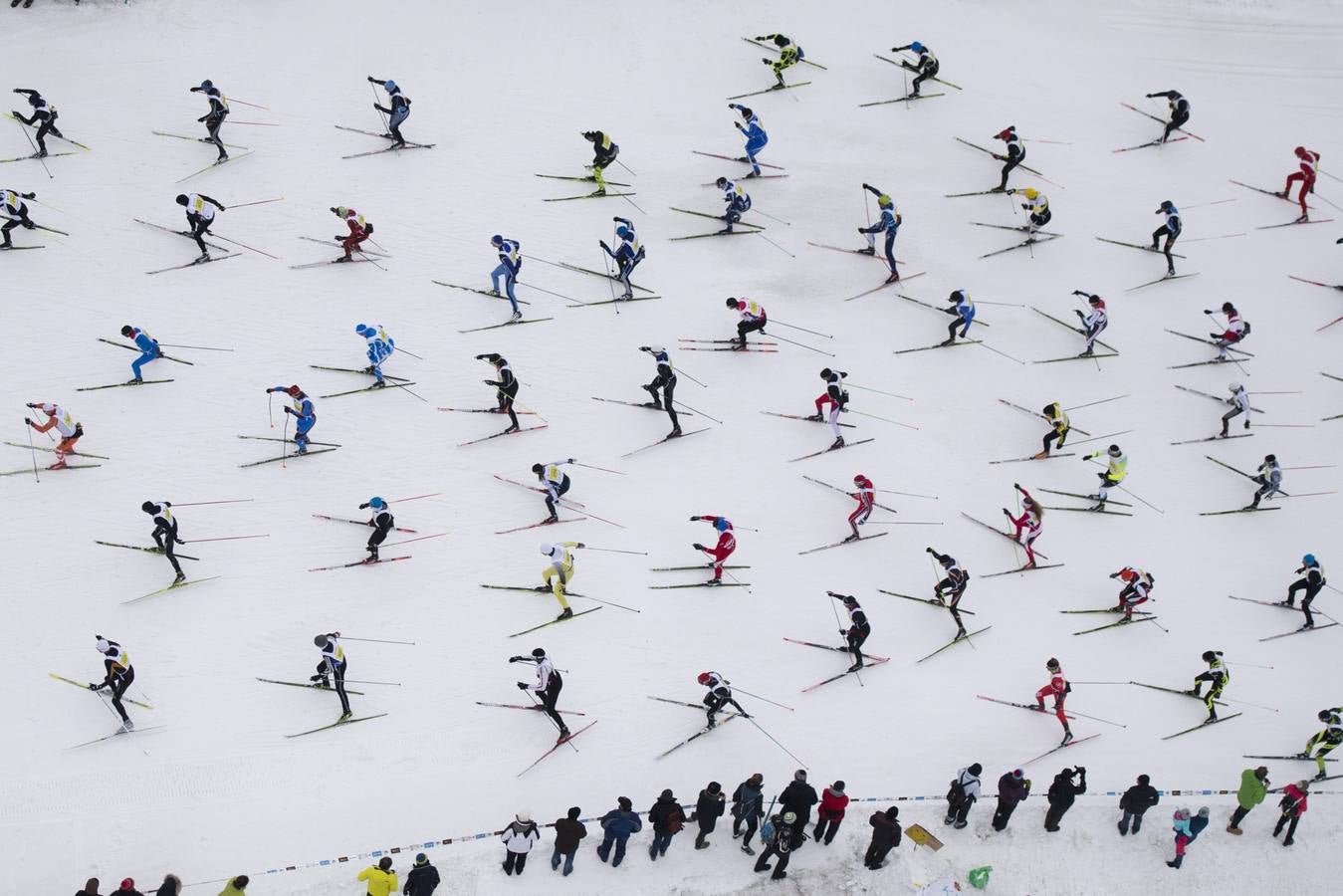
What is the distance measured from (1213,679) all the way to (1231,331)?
720 cm

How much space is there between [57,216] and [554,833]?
14.8 m

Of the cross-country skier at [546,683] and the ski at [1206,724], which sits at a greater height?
the cross-country skier at [546,683]

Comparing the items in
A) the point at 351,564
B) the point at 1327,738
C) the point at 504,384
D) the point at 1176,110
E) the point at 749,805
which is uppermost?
the point at 1176,110

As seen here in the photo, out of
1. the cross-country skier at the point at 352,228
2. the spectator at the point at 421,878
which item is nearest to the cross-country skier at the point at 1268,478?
the spectator at the point at 421,878

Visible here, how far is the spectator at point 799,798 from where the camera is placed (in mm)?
15734

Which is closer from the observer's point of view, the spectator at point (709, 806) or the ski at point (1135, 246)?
the spectator at point (709, 806)

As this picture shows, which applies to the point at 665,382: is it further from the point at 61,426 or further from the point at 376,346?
the point at 61,426

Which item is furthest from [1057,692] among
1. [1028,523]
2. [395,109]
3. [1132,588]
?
[395,109]

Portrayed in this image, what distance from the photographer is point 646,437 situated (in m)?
21.2

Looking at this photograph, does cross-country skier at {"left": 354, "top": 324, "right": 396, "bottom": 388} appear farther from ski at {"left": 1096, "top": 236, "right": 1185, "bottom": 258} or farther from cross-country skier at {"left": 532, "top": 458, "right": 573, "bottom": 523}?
ski at {"left": 1096, "top": 236, "right": 1185, "bottom": 258}

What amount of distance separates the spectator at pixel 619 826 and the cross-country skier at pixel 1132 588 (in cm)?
793

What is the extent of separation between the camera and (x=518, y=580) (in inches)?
750

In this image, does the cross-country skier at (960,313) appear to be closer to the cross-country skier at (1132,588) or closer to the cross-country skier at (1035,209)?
the cross-country skier at (1035,209)

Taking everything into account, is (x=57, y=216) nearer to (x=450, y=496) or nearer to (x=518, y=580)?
(x=450, y=496)
